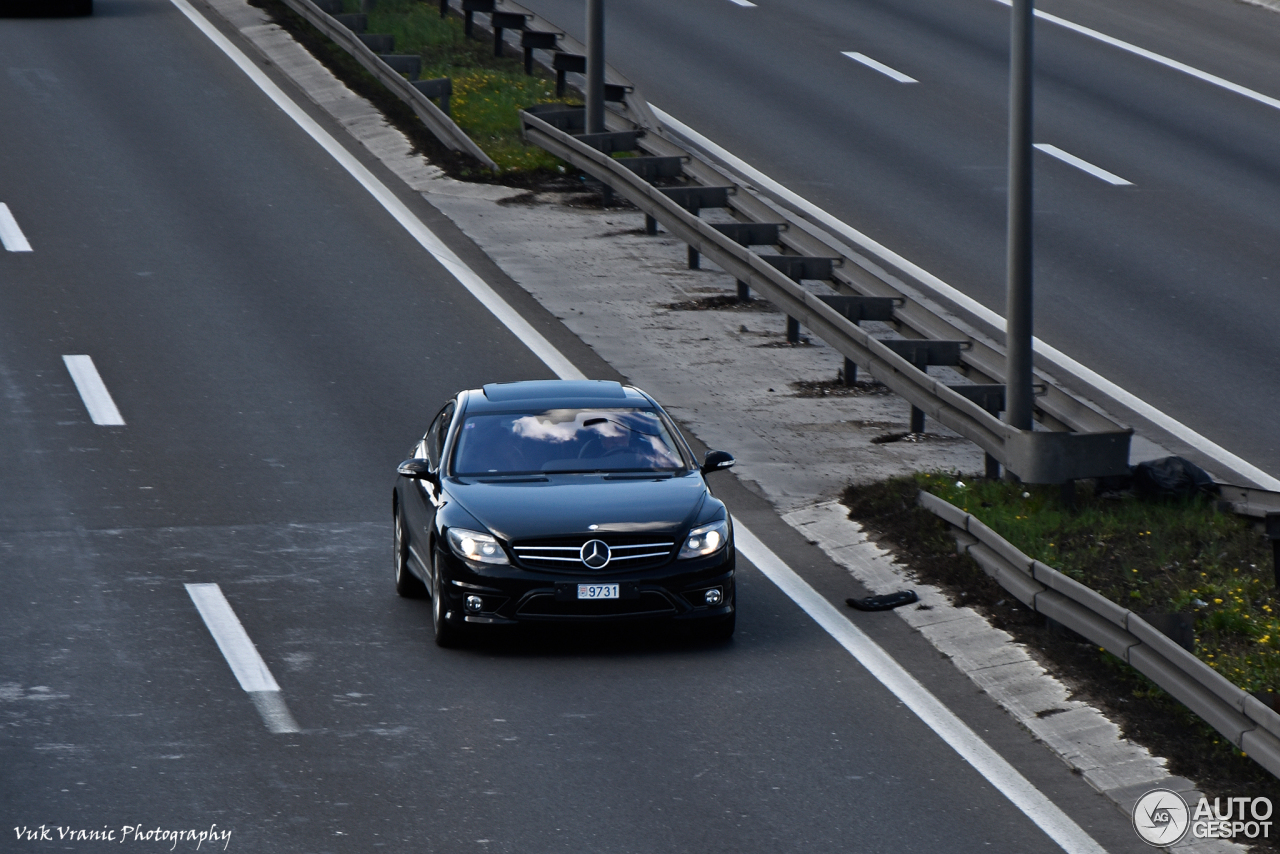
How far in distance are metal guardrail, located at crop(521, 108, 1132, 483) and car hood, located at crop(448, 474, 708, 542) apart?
9.57 feet

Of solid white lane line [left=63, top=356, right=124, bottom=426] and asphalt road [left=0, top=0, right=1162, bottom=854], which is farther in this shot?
solid white lane line [left=63, top=356, right=124, bottom=426]

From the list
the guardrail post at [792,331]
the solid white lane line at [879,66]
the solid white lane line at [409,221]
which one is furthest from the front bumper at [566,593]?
the solid white lane line at [879,66]

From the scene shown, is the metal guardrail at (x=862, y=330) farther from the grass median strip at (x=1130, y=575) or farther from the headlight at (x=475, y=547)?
the headlight at (x=475, y=547)

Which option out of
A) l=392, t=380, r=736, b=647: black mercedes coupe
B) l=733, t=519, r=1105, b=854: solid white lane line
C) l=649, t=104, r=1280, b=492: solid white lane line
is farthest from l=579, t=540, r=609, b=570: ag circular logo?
l=649, t=104, r=1280, b=492: solid white lane line

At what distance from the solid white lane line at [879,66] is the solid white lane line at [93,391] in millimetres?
16198

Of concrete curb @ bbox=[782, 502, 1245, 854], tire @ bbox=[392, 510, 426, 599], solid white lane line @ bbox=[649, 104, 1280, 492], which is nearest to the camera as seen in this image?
concrete curb @ bbox=[782, 502, 1245, 854]

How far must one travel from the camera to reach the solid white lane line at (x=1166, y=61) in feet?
97.0

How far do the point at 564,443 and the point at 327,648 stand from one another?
2.05 m

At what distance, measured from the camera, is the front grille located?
1102 centimetres

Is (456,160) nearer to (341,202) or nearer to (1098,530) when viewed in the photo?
(341,202)

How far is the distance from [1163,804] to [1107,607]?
1632 mm

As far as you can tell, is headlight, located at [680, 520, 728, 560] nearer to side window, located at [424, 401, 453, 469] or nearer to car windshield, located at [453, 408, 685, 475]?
car windshield, located at [453, 408, 685, 475]

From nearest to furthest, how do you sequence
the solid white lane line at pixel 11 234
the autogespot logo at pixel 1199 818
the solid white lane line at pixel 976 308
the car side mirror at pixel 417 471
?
the autogespot logo at pixel 1199 818, the car side mirror at pixel 417 471, the solid white lane line at pixel 976 308, the solid white lane line at pixel 11 234

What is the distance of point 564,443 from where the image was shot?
40.2ft
